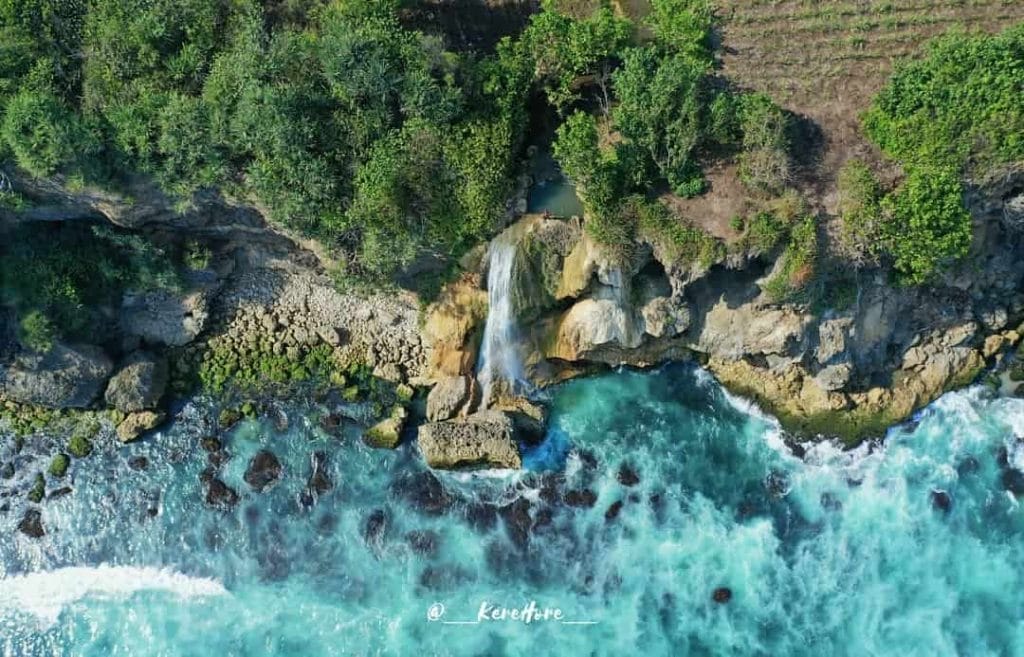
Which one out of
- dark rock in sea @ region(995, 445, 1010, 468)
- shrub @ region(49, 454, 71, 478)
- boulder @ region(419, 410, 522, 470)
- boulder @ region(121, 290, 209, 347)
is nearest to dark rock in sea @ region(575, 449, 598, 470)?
boulder @ region(419, 410, 522, 470)

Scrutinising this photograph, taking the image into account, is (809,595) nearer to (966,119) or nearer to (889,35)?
(966,119)

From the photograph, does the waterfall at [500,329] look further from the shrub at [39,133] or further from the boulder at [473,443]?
the shrub at [39,133]

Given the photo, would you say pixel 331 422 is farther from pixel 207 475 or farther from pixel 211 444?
pixel 207 475

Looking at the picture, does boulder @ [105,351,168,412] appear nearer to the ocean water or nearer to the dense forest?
the ocean water

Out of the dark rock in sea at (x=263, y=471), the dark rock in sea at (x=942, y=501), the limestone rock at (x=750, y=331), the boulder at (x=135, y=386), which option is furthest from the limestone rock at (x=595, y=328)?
the boulder at (x=135, y=386)

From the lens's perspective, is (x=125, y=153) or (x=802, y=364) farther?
(x=802, y=364)

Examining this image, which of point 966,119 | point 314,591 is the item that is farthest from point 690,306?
point 314,591

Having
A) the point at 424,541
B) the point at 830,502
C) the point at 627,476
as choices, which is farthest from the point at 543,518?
the point at 830,502
